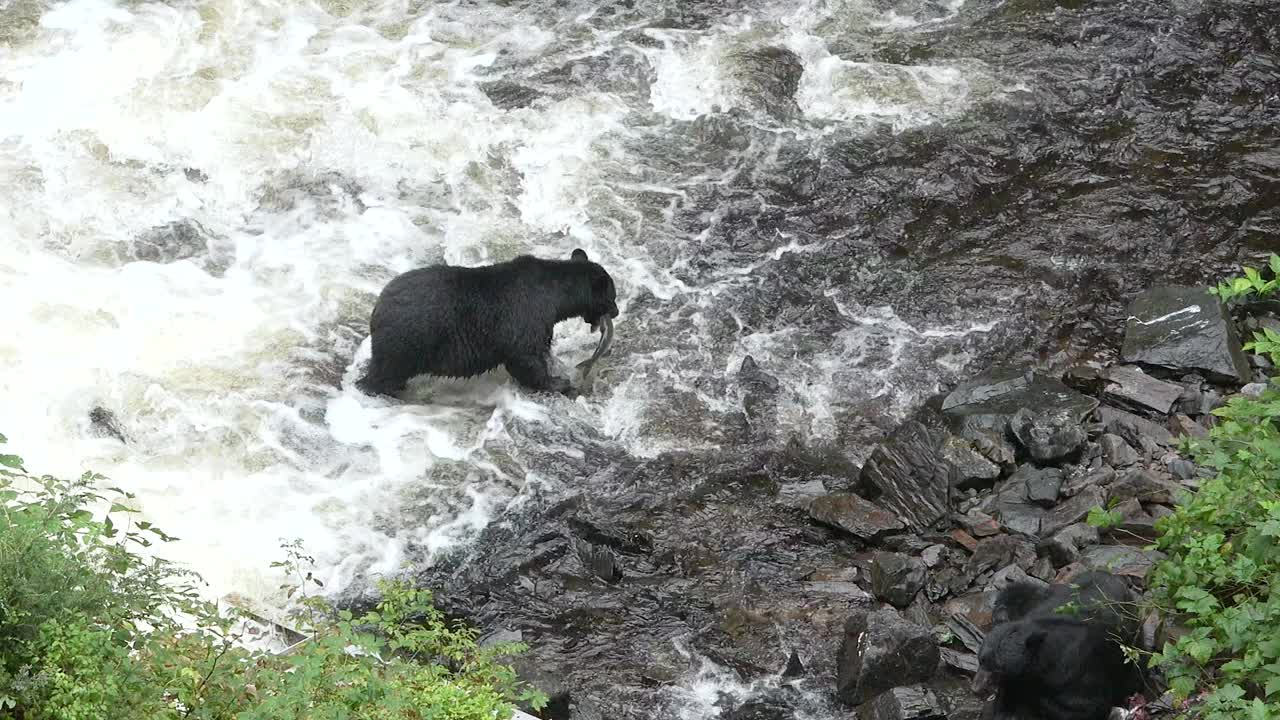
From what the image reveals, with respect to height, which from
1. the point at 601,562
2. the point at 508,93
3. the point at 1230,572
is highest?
the point at 1230,572

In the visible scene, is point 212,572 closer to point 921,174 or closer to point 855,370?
Result: point 855,370

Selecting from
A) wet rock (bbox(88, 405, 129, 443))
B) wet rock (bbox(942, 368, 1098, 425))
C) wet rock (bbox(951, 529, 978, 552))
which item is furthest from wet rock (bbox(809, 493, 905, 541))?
wet rock (bbox(88, 405, 129, 443))

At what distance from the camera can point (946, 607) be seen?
23.4 feet

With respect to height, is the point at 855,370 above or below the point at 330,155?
below

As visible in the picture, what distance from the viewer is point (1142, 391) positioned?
8.49m

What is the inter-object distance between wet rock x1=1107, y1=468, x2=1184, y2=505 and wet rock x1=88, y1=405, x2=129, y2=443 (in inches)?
240

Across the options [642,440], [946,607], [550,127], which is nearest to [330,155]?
[550,127]

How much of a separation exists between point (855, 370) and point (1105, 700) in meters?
3.74

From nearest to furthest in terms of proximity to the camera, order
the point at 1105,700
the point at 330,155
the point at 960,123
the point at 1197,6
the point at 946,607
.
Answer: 1. the point at 1105,700
2. the point at 946,607
3. the point at 330,155
4. the point at 960,123
5. the point at 1197,6

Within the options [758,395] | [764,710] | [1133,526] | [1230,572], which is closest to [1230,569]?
[1230,572]

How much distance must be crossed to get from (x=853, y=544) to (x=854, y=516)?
17 cm

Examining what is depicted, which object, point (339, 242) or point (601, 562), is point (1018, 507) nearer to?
point (601, 562)

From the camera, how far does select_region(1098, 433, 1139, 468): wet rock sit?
7.91m

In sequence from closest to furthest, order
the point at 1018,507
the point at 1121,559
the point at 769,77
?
the point at 1121,559 < the point at 1018,507 < the point at 769,77
